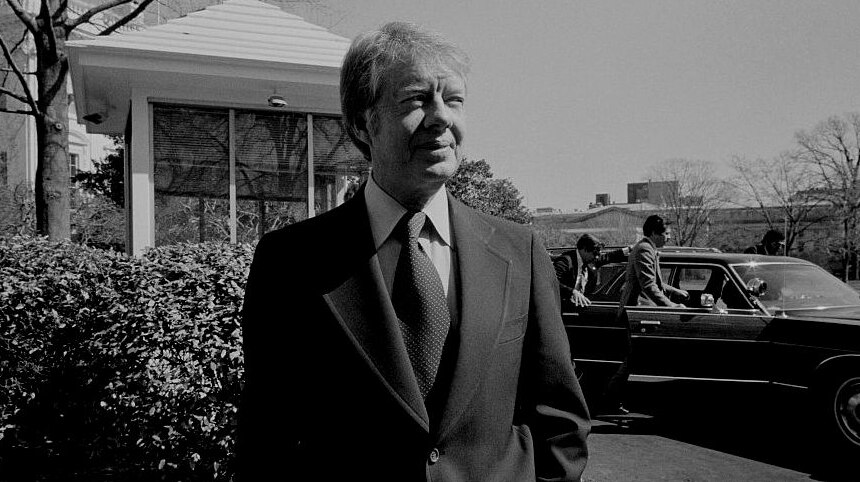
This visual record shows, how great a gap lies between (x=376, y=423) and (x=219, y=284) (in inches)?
108

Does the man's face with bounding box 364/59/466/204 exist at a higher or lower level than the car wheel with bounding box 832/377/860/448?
higher

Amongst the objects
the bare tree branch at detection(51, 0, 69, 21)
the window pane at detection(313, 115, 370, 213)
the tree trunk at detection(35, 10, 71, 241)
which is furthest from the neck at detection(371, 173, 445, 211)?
the bare tree branch at detection(51, 0, 69, 21)

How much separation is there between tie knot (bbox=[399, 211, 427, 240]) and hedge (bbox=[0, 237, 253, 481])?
2448 mm

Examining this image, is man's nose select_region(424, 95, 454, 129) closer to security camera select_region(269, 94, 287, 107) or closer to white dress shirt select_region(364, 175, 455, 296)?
white dress shirt select_region(364, 175, 455, 296)

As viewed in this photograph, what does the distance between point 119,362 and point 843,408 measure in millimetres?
5915

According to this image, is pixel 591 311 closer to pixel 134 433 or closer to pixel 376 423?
pixel 134 433

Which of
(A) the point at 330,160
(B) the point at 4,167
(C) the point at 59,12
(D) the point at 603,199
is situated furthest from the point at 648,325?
(D) the point at 603,199

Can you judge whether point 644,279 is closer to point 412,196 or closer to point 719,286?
point 719,286

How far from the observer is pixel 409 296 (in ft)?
5.43

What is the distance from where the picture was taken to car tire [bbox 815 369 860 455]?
5945 millimetres

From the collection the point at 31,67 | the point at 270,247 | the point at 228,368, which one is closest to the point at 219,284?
the point at 228,368

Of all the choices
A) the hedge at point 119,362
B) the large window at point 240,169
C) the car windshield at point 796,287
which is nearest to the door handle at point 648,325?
the car windshield at point 796,287

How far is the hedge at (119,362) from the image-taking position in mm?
3869

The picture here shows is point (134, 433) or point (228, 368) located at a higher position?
point (228, 368)
